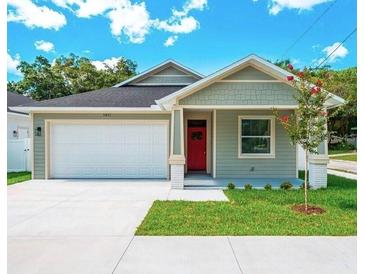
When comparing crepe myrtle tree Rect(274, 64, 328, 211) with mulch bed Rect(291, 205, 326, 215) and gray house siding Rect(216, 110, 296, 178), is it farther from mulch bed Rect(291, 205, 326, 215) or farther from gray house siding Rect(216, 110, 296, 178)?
gray house siding Rect(216, 110, 296, 178)

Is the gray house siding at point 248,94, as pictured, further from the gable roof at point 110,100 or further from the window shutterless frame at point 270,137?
the gable roof at point 110,100

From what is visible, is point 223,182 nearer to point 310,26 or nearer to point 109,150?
point 109,150

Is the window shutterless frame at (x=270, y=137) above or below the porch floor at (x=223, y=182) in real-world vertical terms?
above

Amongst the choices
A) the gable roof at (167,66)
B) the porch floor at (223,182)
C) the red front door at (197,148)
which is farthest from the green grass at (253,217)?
the gable roof at (167,66)

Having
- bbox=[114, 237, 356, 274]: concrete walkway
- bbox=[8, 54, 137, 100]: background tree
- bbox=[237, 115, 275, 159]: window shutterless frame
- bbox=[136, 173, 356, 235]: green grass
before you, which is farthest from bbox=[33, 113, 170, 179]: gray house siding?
bbox=[8, 54, 137, 100]: background tree

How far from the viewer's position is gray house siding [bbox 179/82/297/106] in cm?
1020

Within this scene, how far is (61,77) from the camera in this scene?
31250mm

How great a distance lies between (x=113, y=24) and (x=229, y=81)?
17.5 metres

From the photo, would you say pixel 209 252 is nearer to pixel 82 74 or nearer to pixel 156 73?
pixel 156 73

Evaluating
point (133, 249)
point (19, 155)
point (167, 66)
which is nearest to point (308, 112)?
point (133, 249)

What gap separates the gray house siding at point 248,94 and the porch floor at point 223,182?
2998 millimetres

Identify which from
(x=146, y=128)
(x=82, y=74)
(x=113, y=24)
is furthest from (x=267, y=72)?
(x=82, y=74)

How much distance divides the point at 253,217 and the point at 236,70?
18.0ft

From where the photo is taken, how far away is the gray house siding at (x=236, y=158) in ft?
40.2
